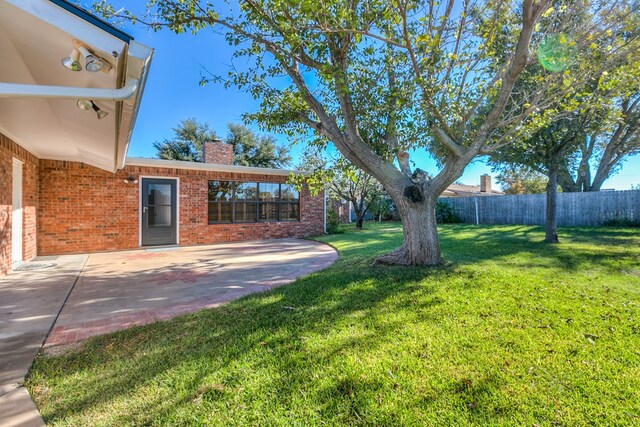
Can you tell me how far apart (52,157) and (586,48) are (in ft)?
39.7

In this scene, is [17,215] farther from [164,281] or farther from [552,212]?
[552,212]

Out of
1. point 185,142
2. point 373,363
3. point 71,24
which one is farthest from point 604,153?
point 185,142

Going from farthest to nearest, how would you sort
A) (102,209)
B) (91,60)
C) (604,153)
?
(604,153) < (102,209) < (91,60)

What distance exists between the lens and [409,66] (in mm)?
5746

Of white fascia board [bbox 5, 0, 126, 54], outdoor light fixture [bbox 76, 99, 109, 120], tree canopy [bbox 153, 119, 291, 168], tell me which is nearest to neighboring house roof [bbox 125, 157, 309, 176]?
outdoor light fixture [bbox 76, 99, 109, 120]

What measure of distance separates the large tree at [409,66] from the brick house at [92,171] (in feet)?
6.87

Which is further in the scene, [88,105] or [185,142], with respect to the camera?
[185,142]

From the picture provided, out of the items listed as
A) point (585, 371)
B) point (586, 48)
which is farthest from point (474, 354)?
point (586, 48)

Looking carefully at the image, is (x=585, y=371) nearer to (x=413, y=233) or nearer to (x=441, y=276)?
(x=441, y=276)

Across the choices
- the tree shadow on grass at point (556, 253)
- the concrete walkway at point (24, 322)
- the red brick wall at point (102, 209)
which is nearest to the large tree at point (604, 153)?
the tree shadow on grass at point (556, 253)

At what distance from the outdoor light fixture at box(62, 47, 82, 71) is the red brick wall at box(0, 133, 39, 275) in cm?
413

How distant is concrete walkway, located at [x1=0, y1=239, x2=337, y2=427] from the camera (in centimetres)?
274

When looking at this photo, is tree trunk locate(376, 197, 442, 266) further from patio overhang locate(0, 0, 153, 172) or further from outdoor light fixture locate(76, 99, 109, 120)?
outdoor light fixture locate(76, 99, 109, 120)

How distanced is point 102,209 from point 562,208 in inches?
704
